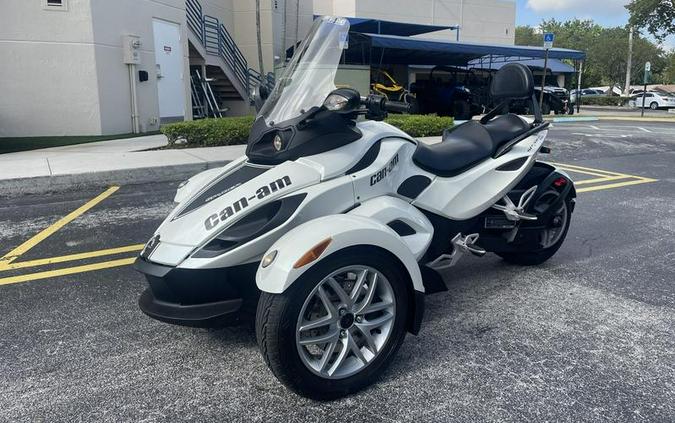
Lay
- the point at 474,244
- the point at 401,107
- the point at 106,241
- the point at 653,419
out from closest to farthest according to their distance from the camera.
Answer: the point at 653,419 < the point at 401,107 < the point at 474,244 < the point at 106,241

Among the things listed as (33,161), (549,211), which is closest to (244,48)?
(33,161)

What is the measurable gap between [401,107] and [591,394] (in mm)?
1768

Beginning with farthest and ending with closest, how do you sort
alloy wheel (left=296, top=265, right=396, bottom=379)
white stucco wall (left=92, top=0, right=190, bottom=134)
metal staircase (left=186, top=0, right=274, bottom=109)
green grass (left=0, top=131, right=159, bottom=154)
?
metal staircase (left=186, top=0, right=274, bottom=109)
white stucco wall (left=92, top=0, right=190, bottom=134)
green grass (left=0, top=131, right=159, bottom=154)
alloy wheel (left=296, top=265, right=396, bottom=379)

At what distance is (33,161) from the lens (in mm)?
8781

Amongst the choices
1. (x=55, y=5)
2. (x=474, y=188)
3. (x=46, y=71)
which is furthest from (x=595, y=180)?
(x=55, y=5)

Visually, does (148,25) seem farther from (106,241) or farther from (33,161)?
(106,241)

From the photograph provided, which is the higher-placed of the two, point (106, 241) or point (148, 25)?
point (148, 25)

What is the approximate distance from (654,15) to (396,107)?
43320 millimetres

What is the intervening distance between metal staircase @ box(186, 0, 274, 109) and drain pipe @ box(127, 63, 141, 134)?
4.13m

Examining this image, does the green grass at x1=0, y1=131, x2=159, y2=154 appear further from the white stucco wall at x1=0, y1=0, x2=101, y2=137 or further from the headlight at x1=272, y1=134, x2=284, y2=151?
the headlight at x1=272, y1=134, x2=284, y2=151

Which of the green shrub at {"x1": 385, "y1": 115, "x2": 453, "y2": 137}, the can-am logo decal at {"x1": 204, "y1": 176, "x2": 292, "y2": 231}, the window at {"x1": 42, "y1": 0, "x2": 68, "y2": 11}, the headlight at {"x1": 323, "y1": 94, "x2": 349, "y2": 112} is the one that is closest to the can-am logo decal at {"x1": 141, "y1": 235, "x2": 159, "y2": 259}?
the can-am logo decal at {"x1": 204, "y1": 176, "x2": 292, "y2": 231}

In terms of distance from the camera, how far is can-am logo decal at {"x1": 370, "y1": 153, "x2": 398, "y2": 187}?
115 inches

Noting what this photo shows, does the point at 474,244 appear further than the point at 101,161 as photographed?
No

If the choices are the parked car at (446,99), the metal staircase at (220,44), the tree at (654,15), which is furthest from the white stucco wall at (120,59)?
the tree at (654,15)
